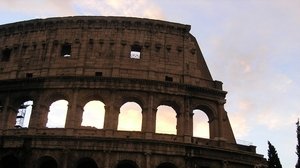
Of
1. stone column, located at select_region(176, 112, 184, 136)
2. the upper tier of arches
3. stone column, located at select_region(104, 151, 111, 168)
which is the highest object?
the upper tier of arches

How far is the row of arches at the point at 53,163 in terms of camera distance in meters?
24.4

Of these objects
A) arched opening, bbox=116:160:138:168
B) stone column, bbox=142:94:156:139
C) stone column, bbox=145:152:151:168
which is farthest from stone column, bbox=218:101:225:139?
arched opening, bbox=116:160:138:168

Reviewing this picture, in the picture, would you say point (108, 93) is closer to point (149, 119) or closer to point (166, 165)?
point (149, 119)

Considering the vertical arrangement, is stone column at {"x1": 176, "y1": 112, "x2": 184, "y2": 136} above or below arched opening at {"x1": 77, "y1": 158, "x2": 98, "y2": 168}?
above

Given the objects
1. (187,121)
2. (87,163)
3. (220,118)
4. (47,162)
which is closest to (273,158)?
(220,118)

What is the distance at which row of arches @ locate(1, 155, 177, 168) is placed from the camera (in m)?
24.4

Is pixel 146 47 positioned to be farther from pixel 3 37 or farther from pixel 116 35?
pixel 3 37

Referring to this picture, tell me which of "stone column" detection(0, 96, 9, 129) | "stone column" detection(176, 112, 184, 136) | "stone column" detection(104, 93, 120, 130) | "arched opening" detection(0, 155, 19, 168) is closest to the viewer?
"arched opening" detection(0, 155, 19, 168)

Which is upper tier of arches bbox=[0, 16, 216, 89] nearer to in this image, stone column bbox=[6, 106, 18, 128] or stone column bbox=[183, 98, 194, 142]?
stone column bbox=[183, 98, 194, 142]

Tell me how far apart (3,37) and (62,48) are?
5.43m

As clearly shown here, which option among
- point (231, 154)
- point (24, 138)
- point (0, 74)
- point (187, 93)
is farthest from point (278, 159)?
point (0, 74)

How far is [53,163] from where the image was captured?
25.3m

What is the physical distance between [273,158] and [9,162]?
55.1 ft

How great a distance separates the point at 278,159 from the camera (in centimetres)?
2392
